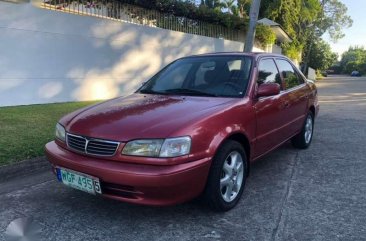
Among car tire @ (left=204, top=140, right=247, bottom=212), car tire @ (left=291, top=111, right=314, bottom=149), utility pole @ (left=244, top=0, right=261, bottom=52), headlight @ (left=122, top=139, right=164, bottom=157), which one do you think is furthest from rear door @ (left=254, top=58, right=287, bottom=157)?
utility pole @ (left=244, top=0, right=261, bottom=52)

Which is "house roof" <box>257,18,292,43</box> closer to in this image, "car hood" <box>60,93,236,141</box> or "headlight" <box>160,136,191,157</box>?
"car hood" <box>60,93,236,141</box>

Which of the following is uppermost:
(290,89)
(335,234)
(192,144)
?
(290,89)

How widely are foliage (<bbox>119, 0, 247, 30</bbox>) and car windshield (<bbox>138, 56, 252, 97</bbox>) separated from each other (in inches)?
319

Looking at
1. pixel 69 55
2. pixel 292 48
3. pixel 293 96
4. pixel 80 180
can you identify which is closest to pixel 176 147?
pixel 80 180

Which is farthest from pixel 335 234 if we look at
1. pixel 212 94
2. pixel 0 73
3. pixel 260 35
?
pixel 260 35

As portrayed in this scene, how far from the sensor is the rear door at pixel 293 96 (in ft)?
17.1

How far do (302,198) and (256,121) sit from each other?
95 centimetres

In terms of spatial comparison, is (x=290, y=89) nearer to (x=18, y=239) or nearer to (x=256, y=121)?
(x=256, y=121)

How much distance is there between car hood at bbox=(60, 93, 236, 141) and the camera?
3.28m

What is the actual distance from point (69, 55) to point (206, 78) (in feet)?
22.6

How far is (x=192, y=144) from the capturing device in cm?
324

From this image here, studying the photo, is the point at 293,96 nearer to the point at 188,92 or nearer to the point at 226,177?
the point at 188,92

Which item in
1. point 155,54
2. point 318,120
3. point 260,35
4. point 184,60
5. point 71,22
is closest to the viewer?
point 184,60

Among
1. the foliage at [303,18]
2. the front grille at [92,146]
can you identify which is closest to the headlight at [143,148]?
the front grille at [92,146]
